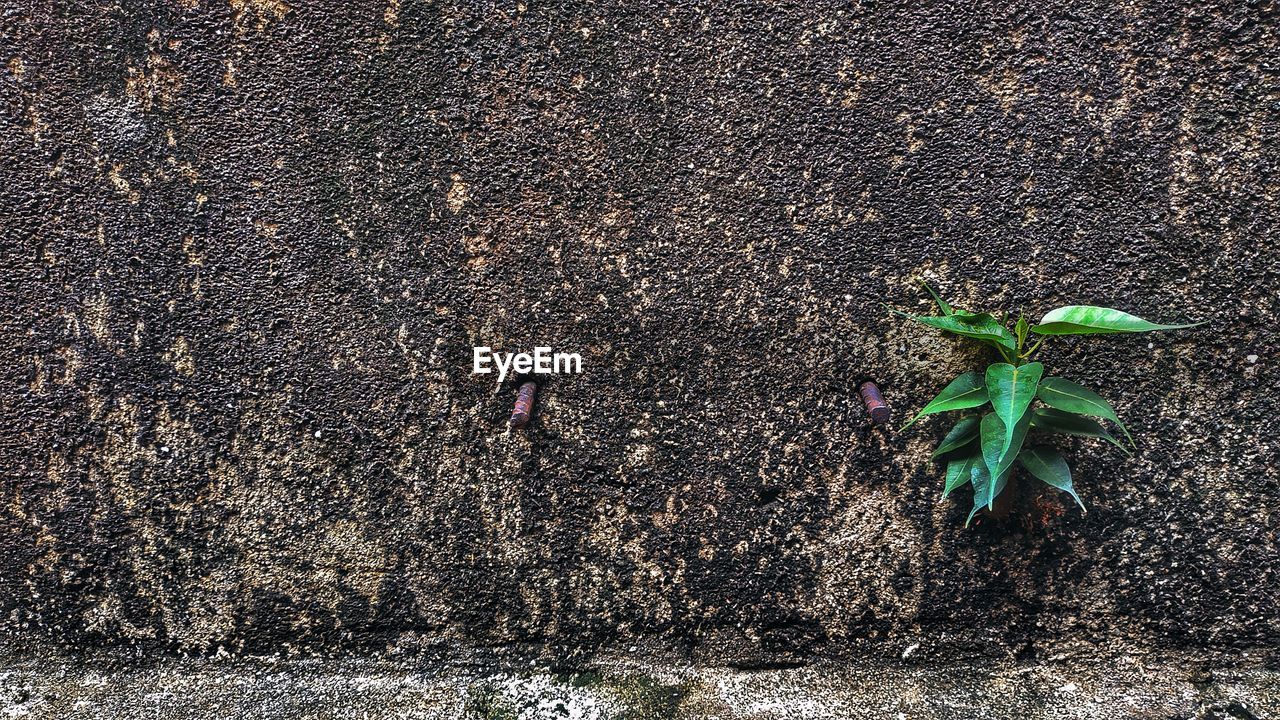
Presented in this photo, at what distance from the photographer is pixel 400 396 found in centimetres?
129

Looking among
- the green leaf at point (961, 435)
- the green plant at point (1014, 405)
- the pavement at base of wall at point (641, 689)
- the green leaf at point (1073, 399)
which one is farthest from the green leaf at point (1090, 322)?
the pavement at base of wall at point (641, 689)

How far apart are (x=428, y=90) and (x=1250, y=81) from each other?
1.68m

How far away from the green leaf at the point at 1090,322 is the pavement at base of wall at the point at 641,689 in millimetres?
743

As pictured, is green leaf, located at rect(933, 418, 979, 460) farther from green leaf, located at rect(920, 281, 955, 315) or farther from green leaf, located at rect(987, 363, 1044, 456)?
green leaf, located at rect(920, 281, 955, 315)

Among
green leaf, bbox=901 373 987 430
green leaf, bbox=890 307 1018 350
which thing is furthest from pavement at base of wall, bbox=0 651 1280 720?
green leaf, bbox=890 307 1018 350

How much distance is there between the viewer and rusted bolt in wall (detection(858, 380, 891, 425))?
3.80 ft

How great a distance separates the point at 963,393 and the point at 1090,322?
25 centimetres

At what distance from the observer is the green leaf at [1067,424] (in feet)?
3.84

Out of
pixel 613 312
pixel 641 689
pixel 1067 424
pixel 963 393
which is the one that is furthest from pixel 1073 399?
pixel 641 689

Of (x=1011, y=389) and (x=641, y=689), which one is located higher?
(x=1011, y=389)

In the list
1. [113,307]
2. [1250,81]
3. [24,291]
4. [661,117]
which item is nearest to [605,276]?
[661,117]

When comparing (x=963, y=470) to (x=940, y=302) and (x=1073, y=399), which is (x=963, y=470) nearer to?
(x=1073, y=399)

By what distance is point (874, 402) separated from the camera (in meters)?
1.20

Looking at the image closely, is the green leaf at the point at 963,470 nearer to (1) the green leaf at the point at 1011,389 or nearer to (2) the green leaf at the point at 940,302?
(1) the green leaf at the point at 1011,389
